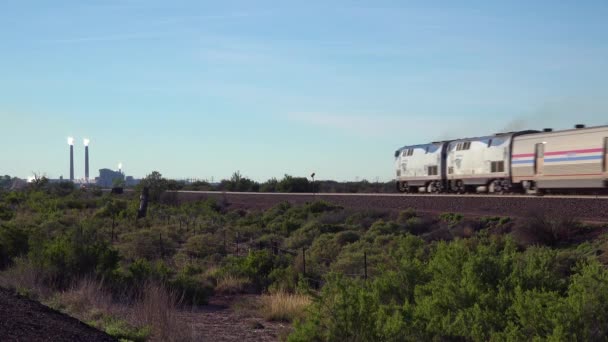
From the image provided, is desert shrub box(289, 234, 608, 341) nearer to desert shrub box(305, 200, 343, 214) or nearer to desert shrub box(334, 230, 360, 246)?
desert shrub box(334, 230, 360, 246)

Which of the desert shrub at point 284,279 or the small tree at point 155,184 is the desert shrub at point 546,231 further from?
the small tree at point 155,184

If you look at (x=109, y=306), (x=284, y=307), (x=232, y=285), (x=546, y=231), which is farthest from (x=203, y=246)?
(x=109, y=306)

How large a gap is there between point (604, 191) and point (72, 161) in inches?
6824

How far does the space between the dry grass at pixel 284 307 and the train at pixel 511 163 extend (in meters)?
20.0

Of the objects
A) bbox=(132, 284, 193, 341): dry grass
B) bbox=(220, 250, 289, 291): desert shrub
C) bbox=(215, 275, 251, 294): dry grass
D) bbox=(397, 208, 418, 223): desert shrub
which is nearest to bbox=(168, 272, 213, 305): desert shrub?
bbox=(215, 275, 251, 294): dry grass

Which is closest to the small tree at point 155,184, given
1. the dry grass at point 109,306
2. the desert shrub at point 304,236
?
the desert shrub at point 304,236

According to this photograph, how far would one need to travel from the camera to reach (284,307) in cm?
Answer: 1894

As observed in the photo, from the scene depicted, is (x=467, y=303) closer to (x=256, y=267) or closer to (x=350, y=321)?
(x=350, y=321)

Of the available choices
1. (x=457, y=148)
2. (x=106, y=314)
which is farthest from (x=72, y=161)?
(x=106, y=314)

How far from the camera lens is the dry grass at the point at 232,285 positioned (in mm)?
23906

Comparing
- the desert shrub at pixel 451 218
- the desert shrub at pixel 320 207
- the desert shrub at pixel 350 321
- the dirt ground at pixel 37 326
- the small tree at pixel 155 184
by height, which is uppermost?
the small tree at pixel 155 184

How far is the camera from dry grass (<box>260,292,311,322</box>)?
18.4 meters

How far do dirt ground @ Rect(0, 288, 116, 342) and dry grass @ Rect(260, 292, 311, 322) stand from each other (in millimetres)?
5139

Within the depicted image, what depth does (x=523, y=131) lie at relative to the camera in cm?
4391
